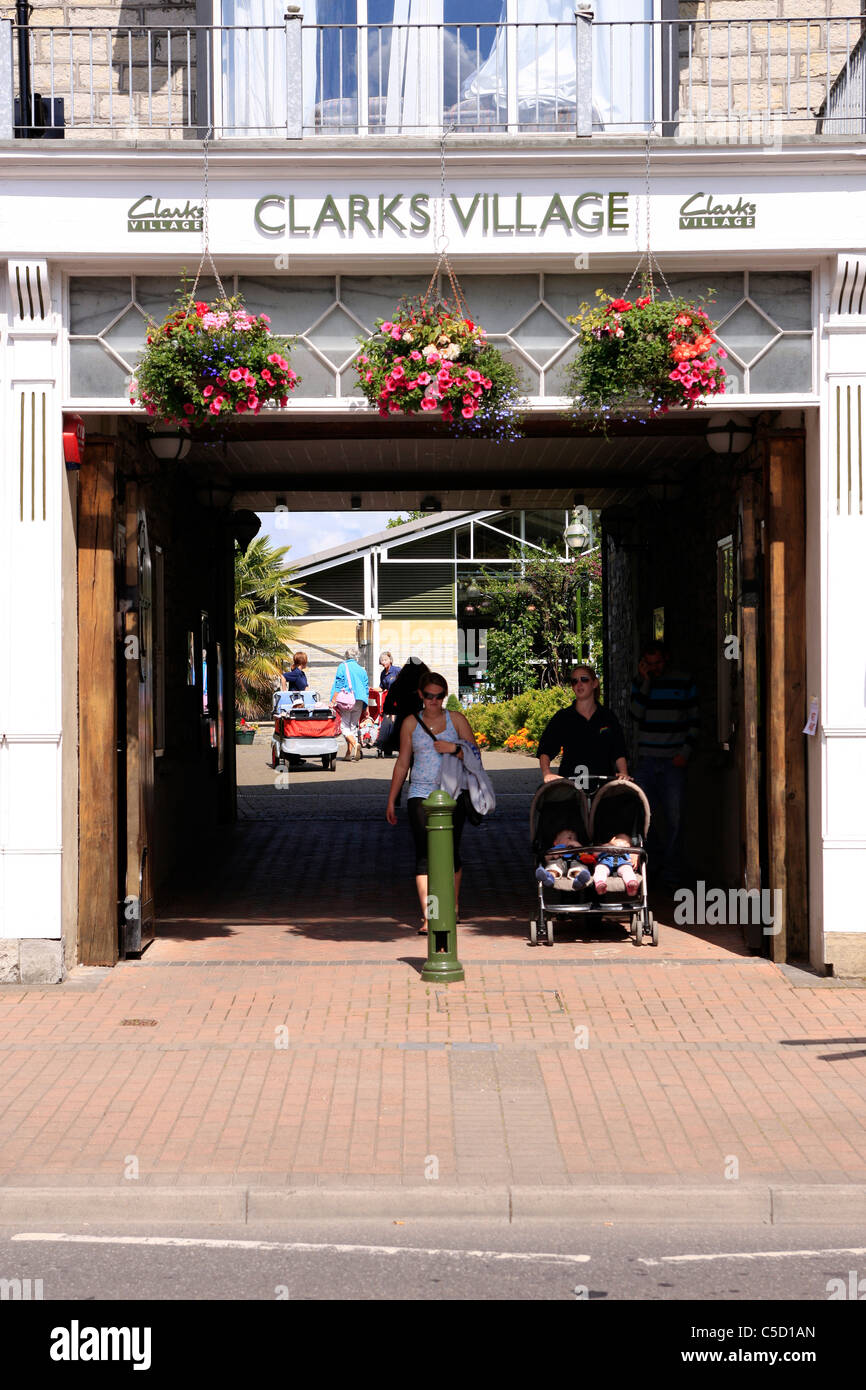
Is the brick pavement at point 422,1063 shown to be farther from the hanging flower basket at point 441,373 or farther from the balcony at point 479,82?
the balcony at point 479,82

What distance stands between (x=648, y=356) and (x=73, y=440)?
3.55 meters

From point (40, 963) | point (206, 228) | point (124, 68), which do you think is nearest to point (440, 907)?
point (40, 963)

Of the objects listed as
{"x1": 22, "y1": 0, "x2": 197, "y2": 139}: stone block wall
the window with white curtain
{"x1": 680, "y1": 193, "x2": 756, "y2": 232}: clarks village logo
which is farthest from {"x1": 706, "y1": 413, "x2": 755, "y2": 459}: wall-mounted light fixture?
{"x1": 22, "y1": 0, "x2": 197, "y2": 139}: stone block wall

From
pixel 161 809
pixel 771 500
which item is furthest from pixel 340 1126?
pixel 161 809

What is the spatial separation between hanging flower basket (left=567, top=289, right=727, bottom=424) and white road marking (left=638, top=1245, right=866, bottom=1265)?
527cm

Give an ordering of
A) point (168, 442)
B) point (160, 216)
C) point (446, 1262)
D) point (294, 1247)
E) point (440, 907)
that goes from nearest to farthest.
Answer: point (446, 1262) → point (294, 1247) → point (440, 907) → point (160, 216) → point (168, 442)

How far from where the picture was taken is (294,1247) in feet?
18.1

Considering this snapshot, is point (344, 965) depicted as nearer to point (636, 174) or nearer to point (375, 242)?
point (375, 242)

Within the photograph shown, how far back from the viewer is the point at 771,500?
10.1 metres

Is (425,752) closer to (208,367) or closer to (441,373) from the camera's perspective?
(441,373)

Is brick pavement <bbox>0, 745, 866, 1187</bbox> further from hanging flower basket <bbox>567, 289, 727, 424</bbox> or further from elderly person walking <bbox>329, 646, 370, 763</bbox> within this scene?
elderly person walking <bbox>329, 646, 370, 763</bbox>
